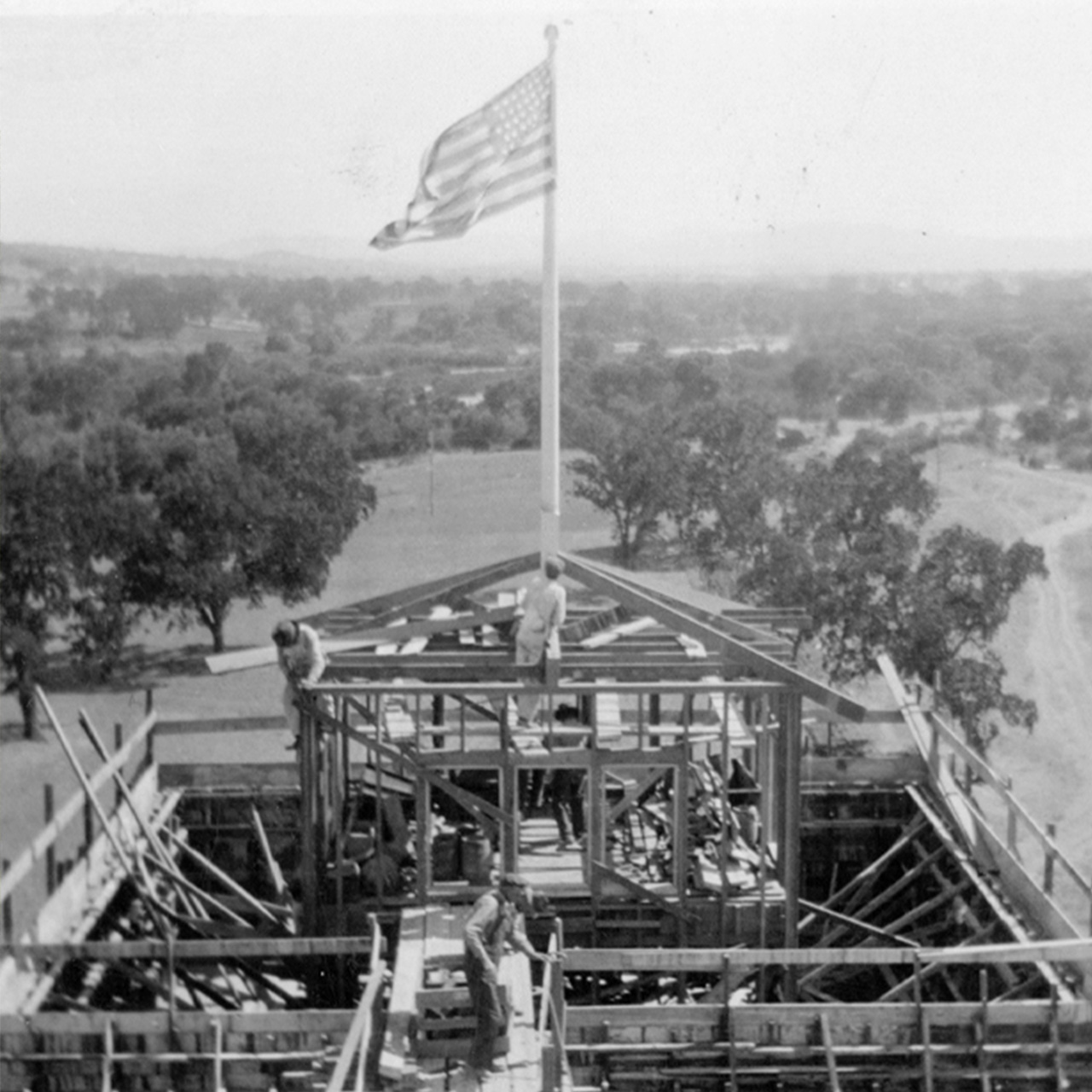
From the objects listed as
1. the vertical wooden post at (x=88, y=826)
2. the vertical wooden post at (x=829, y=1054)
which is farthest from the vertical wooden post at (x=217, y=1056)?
the vertical wooden post at (x=88, y=826)

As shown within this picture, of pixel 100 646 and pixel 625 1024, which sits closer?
pixel 625 1024

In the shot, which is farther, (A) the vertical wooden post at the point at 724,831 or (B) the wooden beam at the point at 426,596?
(B) the wooden beam at the point at 426,596

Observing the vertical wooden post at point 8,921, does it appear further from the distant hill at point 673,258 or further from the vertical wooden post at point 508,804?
the distant hill at point 673,258

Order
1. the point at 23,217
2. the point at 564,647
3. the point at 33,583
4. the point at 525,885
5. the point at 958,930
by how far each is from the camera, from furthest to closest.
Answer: the point at 23,217
the point at 33,583
the point at 958,930
the point at 564,647
the point at 525,885

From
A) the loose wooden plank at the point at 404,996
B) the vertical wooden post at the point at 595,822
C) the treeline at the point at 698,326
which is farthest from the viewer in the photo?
the treeline at the point at 698,326

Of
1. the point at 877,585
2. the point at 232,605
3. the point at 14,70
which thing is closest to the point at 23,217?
the point at 14,70

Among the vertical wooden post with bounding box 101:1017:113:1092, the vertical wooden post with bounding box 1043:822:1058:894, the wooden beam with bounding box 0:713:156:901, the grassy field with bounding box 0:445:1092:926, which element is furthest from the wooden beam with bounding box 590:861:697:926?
the grassy field with bounding box 0:445:1092:926

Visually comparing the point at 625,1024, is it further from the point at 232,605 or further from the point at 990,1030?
the point at 232,605
